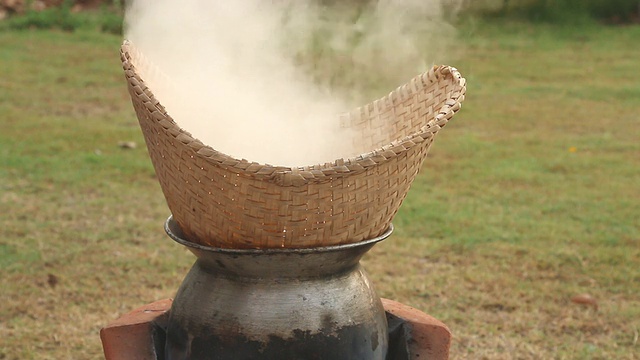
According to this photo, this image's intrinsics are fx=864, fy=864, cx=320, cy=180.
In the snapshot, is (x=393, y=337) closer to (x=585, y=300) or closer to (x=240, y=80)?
(x=240, y=80)

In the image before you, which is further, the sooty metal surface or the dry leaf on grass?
the dry leaf on grass

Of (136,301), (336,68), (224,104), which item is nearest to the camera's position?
(224,104)

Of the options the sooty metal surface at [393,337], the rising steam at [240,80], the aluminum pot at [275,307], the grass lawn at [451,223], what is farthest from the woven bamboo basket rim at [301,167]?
the grass lawn at [451,223]

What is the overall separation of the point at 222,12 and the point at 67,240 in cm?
229

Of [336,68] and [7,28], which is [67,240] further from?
[7,28]

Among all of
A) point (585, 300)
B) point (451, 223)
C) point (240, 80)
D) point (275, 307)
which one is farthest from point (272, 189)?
point (451, 223)

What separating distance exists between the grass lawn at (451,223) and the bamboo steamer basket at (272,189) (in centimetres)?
142

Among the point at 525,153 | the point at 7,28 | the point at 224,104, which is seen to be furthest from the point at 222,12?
the point at 7,28

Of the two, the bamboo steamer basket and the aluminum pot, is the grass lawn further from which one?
the bamboo steamer basket

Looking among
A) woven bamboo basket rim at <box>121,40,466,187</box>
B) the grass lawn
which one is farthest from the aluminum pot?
the grass lawn

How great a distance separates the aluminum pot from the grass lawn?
4.20 feet

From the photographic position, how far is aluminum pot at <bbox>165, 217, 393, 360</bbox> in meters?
2.02

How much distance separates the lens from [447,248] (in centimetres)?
441

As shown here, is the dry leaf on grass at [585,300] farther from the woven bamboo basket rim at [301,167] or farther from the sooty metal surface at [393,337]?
the woven bamboo basket rim at [301,167]
